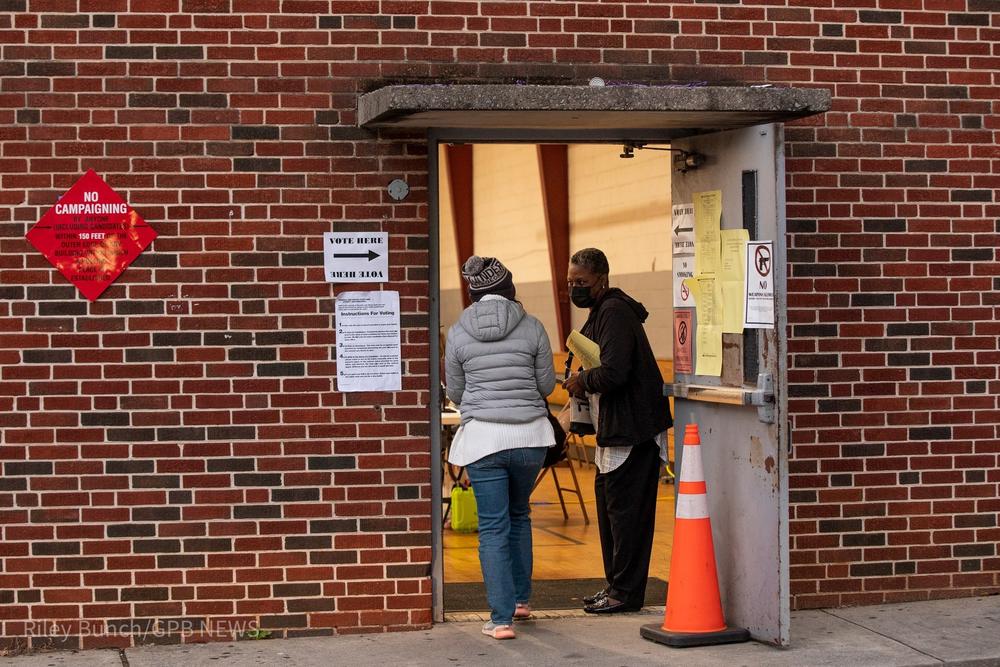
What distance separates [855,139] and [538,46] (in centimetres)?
186

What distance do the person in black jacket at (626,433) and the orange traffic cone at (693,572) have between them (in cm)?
72

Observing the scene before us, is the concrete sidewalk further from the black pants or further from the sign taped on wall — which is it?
the sign taped on wall

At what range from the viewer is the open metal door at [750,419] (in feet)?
21.6

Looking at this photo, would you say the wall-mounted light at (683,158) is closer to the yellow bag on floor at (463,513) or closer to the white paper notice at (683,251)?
the white paper notice at (683,251)

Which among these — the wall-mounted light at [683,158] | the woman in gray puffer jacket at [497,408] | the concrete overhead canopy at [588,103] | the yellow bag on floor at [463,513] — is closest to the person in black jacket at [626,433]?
the woman in gray puffer jacket at [497,408]

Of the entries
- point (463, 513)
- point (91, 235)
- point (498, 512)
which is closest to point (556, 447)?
point (463, 513)

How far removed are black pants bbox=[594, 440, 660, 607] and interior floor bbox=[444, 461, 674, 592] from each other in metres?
1.26

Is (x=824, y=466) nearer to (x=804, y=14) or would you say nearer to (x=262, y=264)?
(x=804, y=14)

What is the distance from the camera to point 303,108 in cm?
712

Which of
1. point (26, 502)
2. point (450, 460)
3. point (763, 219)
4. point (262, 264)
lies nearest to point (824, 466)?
point (763, 219)

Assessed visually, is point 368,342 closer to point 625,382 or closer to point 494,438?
point 494,438

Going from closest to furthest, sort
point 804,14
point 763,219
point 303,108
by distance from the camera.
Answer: point 763,219 < point 303,108 < point 804,14

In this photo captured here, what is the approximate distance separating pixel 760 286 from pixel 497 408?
4.69 feet

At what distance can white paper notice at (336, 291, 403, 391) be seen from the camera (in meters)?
7.14
